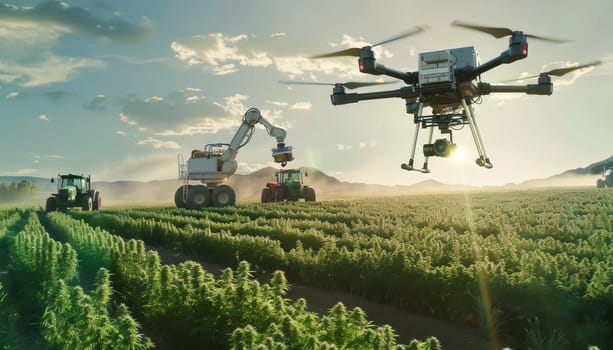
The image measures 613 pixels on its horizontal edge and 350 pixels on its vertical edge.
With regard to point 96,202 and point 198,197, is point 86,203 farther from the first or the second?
point 198,197

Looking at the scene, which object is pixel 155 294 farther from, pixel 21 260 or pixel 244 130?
pixel 244 130

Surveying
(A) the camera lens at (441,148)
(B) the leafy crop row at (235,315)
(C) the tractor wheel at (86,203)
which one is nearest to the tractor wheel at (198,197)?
(C) the tractor wheel at (86,203)

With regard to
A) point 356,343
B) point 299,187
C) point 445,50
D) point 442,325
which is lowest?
point 442,325

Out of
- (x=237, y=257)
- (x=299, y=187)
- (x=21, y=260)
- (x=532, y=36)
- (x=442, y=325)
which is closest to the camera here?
(x=442, y=325)

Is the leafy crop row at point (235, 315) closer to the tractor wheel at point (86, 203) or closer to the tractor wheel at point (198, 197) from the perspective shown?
the tractor wheel at point (198, 197)

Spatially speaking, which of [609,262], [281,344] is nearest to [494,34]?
[609,262]

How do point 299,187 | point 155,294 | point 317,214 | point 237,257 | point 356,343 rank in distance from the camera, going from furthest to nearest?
point 299,187 < point 317,214 < point 237,257 < point 155,294 < point 356,343

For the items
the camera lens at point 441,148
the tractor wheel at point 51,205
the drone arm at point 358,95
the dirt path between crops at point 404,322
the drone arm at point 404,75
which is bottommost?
the dirt path between crops at point 404,322
